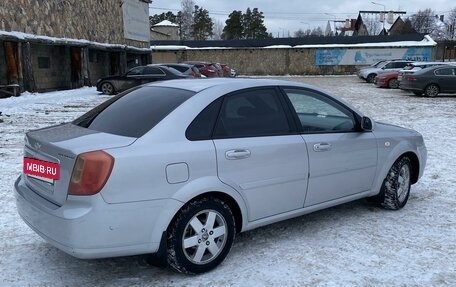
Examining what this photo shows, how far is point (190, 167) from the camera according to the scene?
3389mm

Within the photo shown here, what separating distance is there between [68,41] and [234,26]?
57.3 metres

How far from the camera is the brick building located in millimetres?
18422

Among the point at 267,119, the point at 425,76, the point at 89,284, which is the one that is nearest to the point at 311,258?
the point at 267,119

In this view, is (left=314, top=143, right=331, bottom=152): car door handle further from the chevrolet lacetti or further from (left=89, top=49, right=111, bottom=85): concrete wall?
(left=89, top=49, right=111, bottom=85): concrete wall

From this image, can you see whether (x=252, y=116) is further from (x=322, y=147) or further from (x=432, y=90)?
(x=432, y=90)

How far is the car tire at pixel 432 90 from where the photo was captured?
20250 millimetres

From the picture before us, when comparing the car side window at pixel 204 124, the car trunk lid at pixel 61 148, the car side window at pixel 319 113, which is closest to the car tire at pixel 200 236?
the car side window at pixel 204 124

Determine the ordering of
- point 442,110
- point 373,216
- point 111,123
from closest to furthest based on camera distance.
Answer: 1. point 111,123
2. point 373,216
3. point 442,110

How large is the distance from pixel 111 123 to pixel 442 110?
46.9 feet

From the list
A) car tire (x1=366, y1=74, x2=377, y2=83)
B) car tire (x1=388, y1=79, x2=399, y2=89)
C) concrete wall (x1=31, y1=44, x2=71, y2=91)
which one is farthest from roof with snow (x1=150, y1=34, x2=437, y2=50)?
concrete wall (x1=31, y1=44, x2=71, y2=91)

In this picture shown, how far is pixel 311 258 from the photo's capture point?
3.90 meters

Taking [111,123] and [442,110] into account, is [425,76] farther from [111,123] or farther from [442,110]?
[111,123]

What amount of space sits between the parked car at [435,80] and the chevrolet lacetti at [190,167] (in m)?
17.2

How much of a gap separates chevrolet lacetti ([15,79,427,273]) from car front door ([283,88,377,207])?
0.01m
